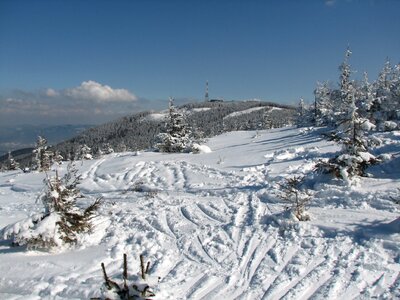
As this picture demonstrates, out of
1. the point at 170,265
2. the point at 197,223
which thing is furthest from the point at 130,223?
the point at 170,265

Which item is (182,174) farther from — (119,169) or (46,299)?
(46,299)

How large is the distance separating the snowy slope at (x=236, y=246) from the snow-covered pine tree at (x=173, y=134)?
19.6 m

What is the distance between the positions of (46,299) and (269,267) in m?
4.80

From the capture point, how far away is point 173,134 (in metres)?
37.6

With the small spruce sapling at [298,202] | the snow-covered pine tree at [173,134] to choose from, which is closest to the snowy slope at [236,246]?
the small spruce sapling at [298,202]

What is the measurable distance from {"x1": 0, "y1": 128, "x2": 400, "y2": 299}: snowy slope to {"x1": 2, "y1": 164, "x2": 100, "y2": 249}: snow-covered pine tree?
0.33 metres

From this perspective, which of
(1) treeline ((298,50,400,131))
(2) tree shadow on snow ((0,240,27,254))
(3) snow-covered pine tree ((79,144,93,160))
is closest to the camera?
(2) tree shadow on snow ((0,240,27,254))

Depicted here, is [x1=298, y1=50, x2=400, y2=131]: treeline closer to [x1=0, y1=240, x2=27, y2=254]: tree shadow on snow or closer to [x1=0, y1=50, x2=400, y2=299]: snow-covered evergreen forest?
[x1=0, y1=50, x2=400, y2=299]: snow-covered evergreen forest

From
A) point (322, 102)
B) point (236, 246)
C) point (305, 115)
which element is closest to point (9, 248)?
point (236, 246)

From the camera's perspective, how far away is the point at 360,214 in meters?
10.8

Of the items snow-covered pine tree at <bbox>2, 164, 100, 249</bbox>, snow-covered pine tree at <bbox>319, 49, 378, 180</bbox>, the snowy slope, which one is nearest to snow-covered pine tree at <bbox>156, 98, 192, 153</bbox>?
the snowy slope

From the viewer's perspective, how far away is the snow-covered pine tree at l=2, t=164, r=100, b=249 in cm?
999

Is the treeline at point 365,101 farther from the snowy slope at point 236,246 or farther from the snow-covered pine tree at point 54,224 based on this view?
the snow-covered pine tree at point 54,224

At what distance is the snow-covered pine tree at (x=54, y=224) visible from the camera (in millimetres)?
9985
